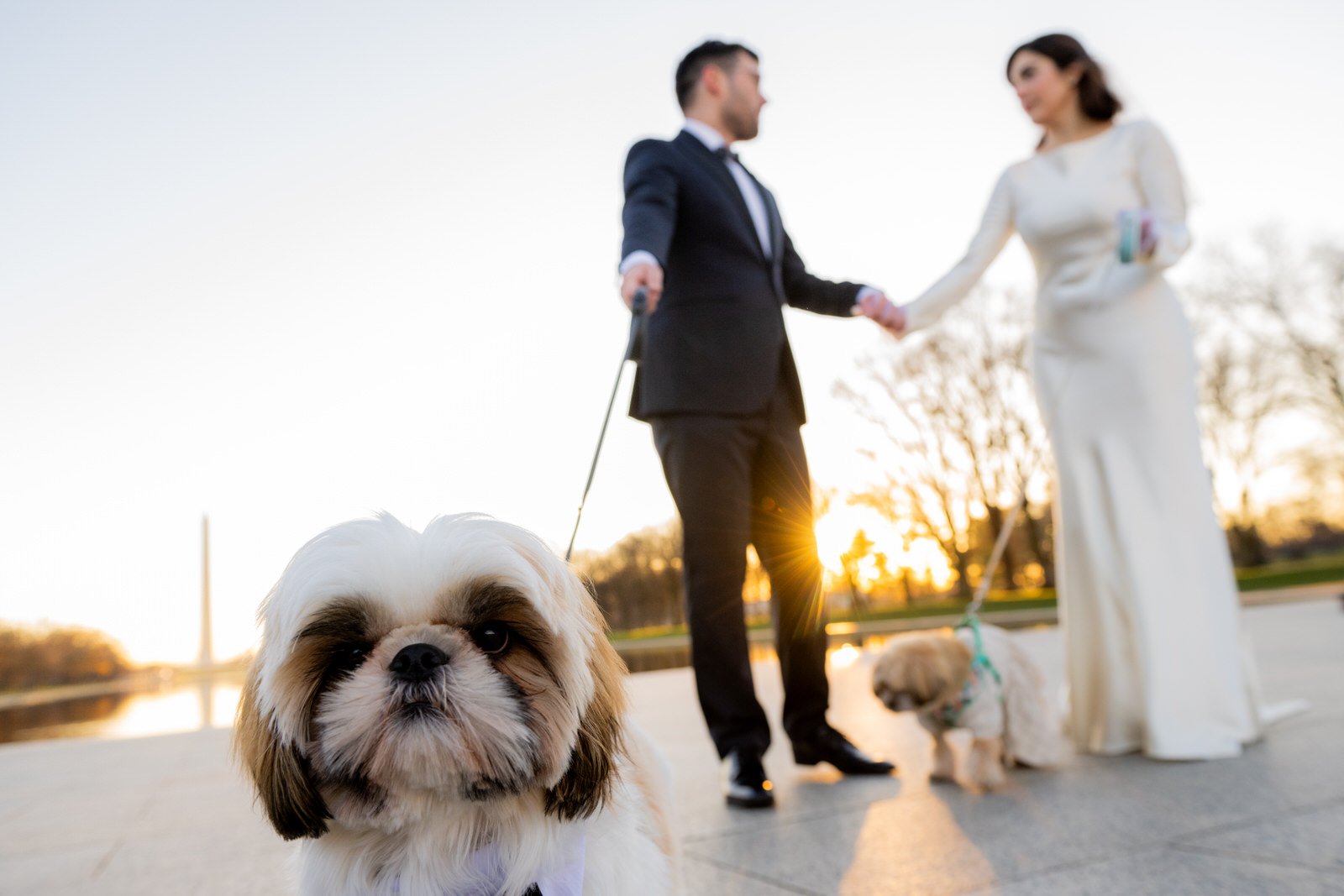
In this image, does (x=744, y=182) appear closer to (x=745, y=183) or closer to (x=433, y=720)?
(x=745, y=183)

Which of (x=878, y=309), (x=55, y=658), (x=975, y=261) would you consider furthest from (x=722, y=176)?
(x=55, y=658)

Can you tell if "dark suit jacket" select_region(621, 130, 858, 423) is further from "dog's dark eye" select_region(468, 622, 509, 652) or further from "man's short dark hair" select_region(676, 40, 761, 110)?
"dog's dark eye" select_region(468, 622, 509, 652)

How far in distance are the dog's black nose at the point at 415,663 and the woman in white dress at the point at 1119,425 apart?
3438mm

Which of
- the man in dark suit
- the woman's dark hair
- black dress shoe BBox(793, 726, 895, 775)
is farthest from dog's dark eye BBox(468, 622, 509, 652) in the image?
the woman's dark hair

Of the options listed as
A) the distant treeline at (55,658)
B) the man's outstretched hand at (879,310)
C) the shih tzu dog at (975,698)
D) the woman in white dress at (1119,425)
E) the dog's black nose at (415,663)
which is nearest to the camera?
the dog's black nose at (415,663)

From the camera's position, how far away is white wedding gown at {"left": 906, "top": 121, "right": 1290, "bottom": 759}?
404 centimetres

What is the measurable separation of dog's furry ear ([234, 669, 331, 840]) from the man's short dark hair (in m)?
3.42

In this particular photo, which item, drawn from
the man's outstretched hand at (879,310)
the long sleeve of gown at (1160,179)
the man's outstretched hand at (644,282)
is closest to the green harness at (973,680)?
the man's outstretched hand at (879,310)

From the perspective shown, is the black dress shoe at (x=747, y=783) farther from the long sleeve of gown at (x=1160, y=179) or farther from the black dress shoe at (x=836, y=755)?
the long sleeve of gown at (x=1160, y=179)

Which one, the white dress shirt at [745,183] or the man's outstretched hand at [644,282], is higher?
the white dress shirt at [745,183]

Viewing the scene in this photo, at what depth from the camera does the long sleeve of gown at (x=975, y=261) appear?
4438mm

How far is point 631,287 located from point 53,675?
62177 millimetres

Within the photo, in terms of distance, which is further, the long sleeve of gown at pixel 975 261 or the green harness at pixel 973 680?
the long sleeve of gown at pixel 975 261

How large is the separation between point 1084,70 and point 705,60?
1770 mm
